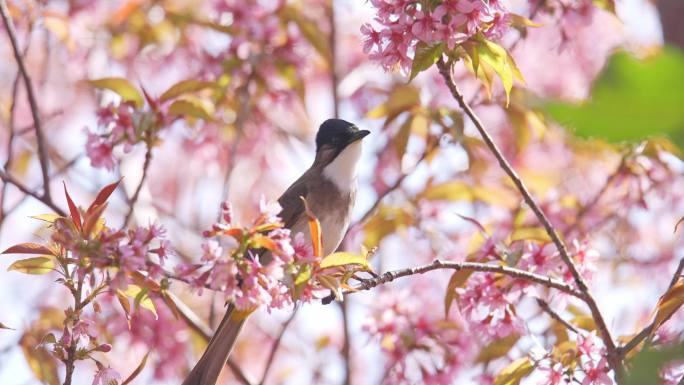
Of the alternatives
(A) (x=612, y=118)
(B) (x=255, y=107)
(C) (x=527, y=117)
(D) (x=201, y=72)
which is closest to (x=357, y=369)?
(B) (x=255, y=107)

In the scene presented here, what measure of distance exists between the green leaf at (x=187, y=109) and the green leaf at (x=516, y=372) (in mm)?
1713

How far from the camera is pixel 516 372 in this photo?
2916 mm

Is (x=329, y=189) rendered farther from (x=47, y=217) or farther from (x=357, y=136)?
(x=47, y=217)

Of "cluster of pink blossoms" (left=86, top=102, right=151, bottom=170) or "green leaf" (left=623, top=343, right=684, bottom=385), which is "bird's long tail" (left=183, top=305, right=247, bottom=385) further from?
"green leaf" (left=623, top=343, right=684, bottom=385)

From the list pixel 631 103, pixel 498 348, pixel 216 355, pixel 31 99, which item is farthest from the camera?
pixel 31 99

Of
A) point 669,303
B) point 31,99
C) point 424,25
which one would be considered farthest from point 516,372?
point 31,99

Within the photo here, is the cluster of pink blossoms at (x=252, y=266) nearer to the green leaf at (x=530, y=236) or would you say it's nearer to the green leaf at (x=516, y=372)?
the green leaf at (x=516, y=372)

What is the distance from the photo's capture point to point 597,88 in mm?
1045

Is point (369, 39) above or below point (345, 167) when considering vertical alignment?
below

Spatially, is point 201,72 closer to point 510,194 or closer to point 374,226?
point 374,226

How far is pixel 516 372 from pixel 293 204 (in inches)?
64.1

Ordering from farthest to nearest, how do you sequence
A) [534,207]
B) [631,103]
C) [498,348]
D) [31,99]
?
[31,99], [498,348], [534,207], [631,103]

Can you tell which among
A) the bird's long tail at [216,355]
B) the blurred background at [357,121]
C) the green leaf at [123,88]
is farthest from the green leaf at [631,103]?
the green leaf at [123,88]

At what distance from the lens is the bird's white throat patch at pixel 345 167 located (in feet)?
14.5
